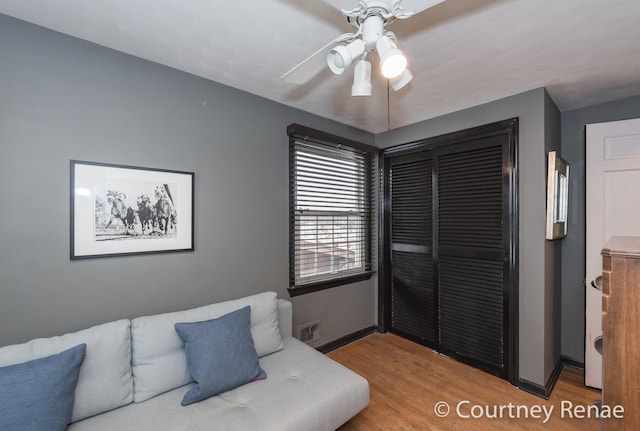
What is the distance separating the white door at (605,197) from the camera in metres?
2.30

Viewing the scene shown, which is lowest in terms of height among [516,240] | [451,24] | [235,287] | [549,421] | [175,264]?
[549,421]

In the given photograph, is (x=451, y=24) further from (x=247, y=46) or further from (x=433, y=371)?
(x=433, y=371)

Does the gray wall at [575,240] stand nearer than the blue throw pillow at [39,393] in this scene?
No

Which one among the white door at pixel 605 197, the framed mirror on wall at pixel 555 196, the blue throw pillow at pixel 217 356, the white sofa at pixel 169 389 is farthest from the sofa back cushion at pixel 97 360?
the white door at pixel 605 197

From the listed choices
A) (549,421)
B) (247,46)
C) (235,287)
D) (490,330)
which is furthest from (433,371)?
(247,46)

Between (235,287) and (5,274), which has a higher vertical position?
(5,274)

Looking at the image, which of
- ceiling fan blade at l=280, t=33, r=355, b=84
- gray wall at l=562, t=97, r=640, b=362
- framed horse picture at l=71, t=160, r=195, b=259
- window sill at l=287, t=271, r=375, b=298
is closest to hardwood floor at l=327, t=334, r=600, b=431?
gray wall at l=562, t=97, r=640, b=362

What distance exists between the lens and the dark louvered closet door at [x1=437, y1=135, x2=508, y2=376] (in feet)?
8.33

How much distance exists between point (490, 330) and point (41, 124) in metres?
3.70

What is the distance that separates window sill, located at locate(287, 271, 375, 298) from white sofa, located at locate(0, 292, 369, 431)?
0.86 m

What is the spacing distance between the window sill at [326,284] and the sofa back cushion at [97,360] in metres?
1.40

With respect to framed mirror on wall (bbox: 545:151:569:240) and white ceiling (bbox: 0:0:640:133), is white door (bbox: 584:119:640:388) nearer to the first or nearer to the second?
framed mirror on wall (bbox: 545:151:569:240)

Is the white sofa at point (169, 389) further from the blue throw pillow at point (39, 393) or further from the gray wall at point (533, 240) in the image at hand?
the gray wall at point (533, 240)

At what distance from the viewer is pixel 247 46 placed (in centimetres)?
176
